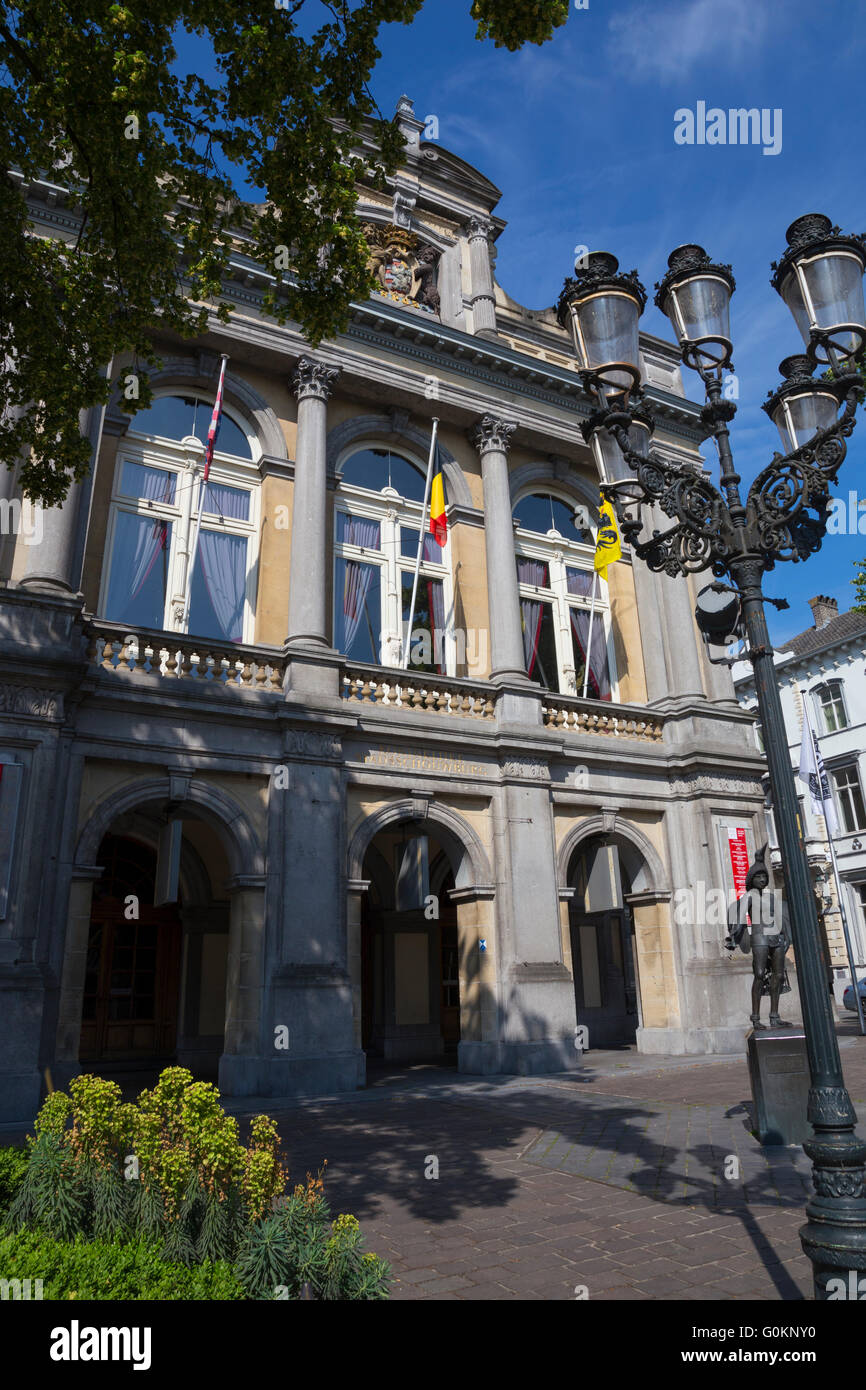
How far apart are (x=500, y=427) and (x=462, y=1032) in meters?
12.9

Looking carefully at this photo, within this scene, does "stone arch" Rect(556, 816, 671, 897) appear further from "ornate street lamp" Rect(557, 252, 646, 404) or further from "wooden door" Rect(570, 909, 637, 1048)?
"ornate street lamp" Rect(557, 252, 646, 404)

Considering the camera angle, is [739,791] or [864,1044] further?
[739,791]

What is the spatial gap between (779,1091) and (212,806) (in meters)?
9.21

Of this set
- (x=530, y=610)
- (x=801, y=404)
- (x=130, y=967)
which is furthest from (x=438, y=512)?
(x=801, y=404)

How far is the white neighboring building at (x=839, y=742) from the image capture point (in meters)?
36.6

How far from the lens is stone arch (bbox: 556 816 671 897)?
60.7 ft

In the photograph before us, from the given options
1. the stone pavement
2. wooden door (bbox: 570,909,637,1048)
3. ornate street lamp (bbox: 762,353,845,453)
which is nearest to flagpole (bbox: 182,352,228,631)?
the stone pavement

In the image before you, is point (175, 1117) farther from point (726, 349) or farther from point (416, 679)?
point (416, 679)

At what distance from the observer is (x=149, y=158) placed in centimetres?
871

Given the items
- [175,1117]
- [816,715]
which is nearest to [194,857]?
[175,1117]

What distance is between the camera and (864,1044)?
1859 centimetres

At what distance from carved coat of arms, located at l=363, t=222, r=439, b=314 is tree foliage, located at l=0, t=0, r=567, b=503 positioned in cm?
1207

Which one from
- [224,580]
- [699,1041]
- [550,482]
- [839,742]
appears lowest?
[699,1041]

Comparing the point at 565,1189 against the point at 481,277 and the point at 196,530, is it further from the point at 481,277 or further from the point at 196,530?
the point at 481,277
